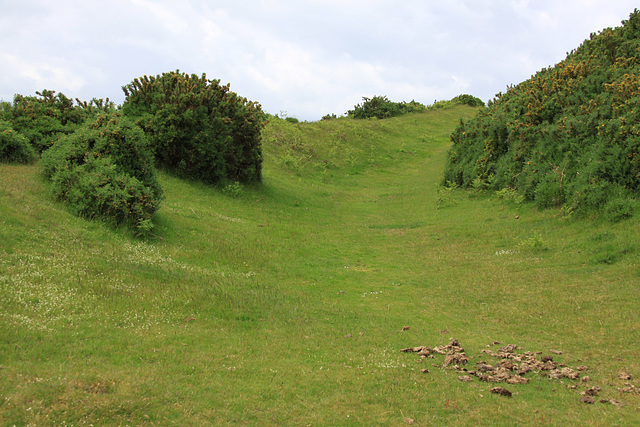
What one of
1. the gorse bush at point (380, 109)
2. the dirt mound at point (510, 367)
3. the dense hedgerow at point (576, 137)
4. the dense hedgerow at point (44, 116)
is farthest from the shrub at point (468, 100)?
the dirt mound at point (510, 367)

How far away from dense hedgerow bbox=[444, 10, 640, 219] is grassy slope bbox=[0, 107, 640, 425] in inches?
49.5

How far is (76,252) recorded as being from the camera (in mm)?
10227

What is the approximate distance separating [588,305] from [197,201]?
48.2 feet

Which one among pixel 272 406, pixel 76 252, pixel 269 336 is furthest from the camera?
pixel 76 252

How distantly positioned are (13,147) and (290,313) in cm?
1273

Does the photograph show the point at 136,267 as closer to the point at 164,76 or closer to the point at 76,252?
the point at 76,252

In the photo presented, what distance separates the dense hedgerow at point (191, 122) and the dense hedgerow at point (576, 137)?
12808mm

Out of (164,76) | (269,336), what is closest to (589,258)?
(269,336)

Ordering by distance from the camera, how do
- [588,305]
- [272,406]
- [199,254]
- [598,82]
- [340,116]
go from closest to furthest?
[272,406], [588,305], [199,254], [598,82], [340,116]

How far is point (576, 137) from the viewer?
55.7 feet

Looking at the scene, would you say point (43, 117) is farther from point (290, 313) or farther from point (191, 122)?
point (290, 313)

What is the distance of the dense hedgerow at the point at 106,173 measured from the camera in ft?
43.0

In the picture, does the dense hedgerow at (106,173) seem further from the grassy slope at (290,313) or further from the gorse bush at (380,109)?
the gorse bush at (380,109)

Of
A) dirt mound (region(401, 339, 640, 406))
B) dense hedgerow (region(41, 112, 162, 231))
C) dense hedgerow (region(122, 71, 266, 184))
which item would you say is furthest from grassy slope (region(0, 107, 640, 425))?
dense hedgerow (region(122, 71, 266, 184))
